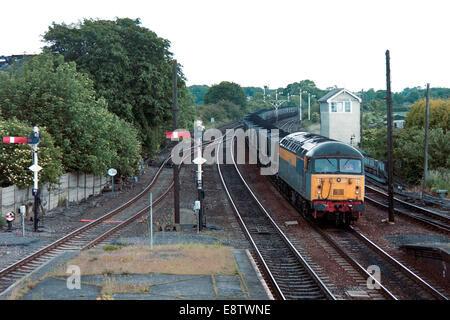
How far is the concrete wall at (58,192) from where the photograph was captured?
904 inches

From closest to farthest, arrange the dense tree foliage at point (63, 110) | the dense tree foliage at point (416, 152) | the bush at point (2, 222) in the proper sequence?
the bush at point (2, 222), the dense tree foliage at point (63, 110), the dense tree foliage at point (416, 152)

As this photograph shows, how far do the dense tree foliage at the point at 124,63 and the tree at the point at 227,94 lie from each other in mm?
93416

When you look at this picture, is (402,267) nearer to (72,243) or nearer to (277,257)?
(277,257)

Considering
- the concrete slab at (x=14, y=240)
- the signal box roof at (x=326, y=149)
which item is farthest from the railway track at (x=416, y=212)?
the concrete slab at (x=14, y=240)

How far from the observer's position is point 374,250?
18.1 metres

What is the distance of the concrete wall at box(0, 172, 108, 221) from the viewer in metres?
23.0

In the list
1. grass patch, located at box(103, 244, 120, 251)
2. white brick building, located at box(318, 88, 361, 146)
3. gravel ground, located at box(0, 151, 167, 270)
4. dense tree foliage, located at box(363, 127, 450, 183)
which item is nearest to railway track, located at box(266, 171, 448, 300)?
grass patch, located at box(103, 244, 120, 251)

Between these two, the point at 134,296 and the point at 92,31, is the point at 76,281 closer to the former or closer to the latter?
the point at 134,296

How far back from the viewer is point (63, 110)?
95.9ft

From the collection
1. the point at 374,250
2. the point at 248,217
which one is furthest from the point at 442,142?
the point at 374,250

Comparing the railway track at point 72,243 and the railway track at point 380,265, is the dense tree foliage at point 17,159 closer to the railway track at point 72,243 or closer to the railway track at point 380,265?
the railway track at point 72,243

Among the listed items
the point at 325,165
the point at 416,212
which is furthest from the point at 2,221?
the point at 416,212

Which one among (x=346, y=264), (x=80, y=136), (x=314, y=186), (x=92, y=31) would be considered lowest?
(x=346, y=264)
